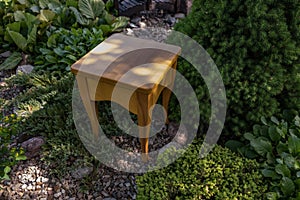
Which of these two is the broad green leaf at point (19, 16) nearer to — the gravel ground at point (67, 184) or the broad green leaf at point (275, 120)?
the gravel ground at point (67, 184)

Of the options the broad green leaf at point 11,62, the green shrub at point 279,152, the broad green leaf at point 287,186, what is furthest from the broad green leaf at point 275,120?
the broad green leaf at point 11,62

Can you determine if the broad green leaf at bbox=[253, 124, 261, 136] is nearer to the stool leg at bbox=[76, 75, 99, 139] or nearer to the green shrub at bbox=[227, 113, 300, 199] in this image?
the green shrub at bbox=[227, 113, 300, 199]

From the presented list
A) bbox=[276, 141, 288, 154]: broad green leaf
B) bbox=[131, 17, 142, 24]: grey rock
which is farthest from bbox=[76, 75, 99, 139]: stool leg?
bbox=[131, 17, 142, 24]: grey rock

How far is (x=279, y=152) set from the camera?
6.24ft

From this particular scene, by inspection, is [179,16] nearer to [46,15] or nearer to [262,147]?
[46,15]

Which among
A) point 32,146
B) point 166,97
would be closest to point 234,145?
point 166,97

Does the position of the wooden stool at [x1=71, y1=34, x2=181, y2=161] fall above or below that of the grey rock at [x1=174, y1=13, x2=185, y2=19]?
above

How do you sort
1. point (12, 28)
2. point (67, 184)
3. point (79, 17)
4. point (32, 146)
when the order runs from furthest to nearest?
point (79, 17) < point (12, 28) < point (32, 146) < point (67, 184)

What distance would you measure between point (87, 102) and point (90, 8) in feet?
5.88

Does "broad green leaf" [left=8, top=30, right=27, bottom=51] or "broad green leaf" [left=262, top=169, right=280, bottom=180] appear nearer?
"broad green leaf" [left=262, top=169, right=280, bottom=180]

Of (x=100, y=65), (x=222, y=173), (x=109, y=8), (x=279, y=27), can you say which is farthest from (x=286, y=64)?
(x=109, y=8)

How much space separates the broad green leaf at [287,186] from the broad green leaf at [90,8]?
269 centimetres

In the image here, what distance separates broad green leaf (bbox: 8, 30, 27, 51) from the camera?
3.00 meters

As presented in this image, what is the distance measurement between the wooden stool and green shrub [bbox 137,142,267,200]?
326 mm
